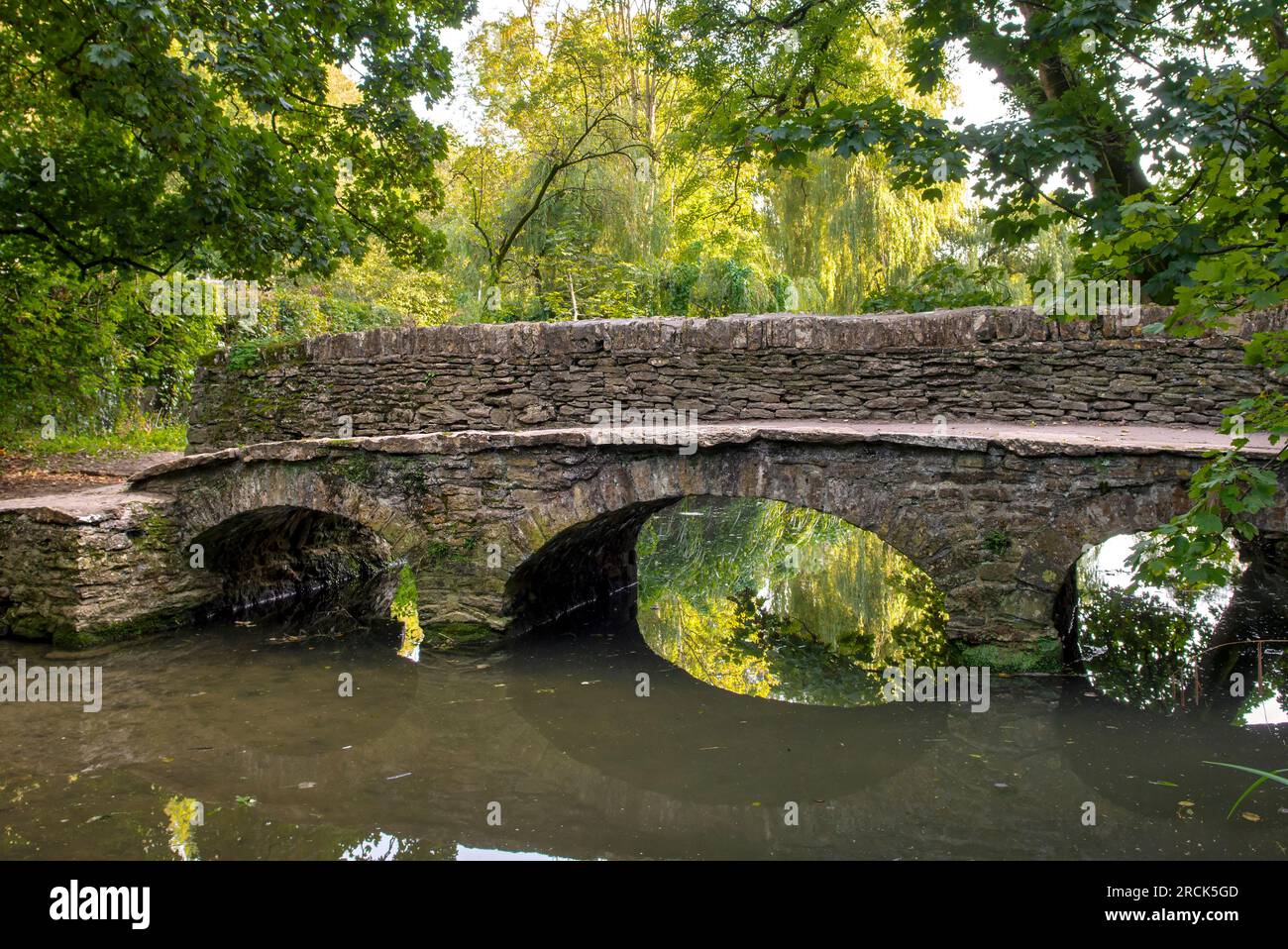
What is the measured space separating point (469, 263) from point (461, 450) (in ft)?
28.5

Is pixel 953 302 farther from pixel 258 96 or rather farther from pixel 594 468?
pixel 258 96

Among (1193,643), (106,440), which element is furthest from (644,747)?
(106,440)

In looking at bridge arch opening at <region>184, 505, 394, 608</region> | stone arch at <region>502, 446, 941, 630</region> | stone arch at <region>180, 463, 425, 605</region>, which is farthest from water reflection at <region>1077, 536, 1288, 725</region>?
bridge arch opening at <region>184, 505, 394, 608</region>

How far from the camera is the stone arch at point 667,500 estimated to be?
5.83 meters

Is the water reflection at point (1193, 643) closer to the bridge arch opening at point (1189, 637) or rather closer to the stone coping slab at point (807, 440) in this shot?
the bridge arch opening at point (1189, 637)

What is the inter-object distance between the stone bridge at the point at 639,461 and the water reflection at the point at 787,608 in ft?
3.15

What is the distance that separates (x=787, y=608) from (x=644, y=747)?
373 centimetres

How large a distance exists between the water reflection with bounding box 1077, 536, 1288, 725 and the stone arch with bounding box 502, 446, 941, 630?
1.47 meters

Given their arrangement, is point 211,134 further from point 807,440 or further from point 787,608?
point 787,608

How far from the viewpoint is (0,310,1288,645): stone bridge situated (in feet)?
18.4

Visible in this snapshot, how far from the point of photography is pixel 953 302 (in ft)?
25.8

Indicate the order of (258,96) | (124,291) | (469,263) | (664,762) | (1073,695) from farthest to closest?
1. (469,263)
2. (124,291)
3. (258,96)
4. (1073,695)
5. (664,762)

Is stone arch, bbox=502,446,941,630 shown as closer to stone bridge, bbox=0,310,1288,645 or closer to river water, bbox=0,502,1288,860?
stone bridge, bbox=0,310,1288,645

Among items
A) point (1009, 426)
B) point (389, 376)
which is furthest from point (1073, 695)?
point (389, 376)
